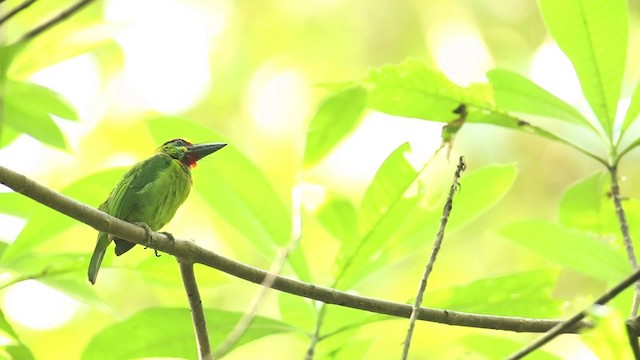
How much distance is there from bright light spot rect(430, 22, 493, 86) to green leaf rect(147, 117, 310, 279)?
163 inches

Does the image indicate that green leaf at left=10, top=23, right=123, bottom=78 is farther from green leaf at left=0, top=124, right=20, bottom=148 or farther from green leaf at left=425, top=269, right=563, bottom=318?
green leaf at left=425, top=269, right=563, bottom=318

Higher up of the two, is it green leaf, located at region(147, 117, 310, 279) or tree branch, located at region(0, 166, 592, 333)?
green leaf, located at region(147, 117, 310, 279)

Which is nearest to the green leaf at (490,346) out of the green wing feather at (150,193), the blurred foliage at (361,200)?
the blurred foliage at (361,200)

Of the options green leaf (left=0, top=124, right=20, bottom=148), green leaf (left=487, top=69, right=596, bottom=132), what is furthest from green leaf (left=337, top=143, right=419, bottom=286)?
green leaf (left=0, top=124, right=20, bottom=148)

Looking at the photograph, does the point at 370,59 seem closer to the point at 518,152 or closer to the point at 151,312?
the point at 518,152

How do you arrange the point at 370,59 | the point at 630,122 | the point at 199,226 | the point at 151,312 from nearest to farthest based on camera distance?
the point at 151,312 → the point at 630,122 → the point at 199,226 → the point at 370,59

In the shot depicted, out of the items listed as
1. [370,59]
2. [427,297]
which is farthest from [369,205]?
[370,59]

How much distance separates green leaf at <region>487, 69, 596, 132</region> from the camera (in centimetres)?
244

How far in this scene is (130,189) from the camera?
2.71 meters

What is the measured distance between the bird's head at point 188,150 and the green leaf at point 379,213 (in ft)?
1.75

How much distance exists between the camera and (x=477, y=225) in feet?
21.7

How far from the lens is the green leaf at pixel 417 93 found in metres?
2.44

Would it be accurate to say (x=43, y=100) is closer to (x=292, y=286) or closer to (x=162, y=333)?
(x=162, y=333)

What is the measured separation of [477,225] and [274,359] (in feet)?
6.00
